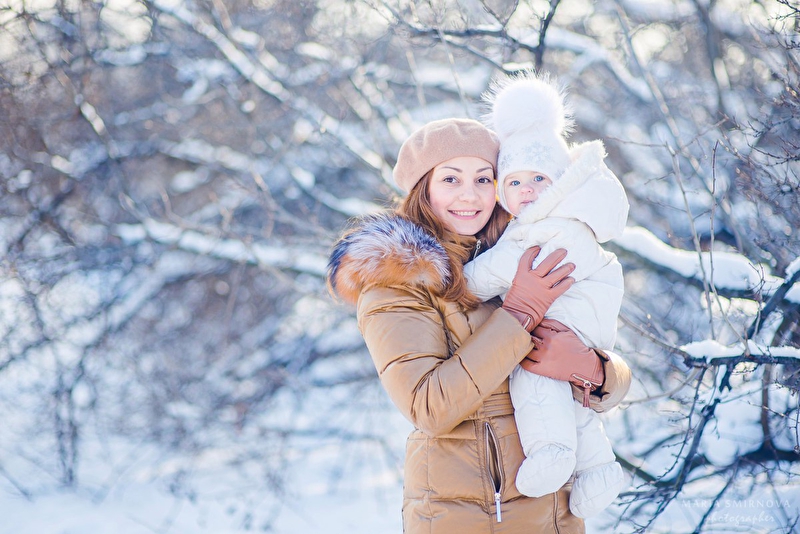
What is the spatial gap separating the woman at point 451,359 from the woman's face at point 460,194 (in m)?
0.12

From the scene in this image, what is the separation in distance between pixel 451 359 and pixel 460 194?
672mm

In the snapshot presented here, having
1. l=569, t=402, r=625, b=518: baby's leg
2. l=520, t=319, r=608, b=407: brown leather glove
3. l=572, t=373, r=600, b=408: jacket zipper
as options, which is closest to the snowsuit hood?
l=520, t=319, r=608, b=407: brown leather glove

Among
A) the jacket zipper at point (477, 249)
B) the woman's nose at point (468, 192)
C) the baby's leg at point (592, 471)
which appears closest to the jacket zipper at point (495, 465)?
the baby's leg at point (592, 471)

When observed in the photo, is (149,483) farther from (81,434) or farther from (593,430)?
(593,430)

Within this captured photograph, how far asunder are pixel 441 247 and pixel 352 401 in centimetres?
476

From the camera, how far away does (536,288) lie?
201 cm

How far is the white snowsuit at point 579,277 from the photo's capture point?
200 cm

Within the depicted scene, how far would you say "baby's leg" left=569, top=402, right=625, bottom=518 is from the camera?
6.55 feet

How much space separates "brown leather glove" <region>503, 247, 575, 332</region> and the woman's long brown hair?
15cm

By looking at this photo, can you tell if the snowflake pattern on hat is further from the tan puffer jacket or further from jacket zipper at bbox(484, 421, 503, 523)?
jacket zipper at bbox(484, 421, 503, 523)

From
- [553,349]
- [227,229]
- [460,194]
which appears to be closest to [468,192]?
[460,194]

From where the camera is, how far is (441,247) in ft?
6.97

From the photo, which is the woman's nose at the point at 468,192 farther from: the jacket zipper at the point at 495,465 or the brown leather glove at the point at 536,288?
the jacket zipper at the point at 495,465

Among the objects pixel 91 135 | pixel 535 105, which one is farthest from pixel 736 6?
pixel 91 135
